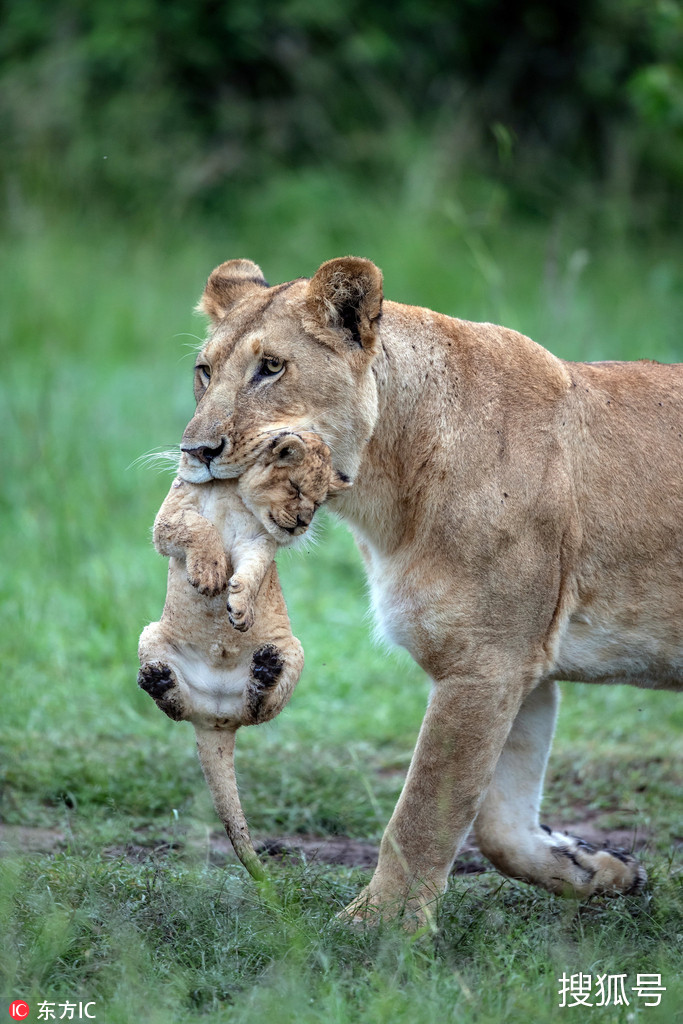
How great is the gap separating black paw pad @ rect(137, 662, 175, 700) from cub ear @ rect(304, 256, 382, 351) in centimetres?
99

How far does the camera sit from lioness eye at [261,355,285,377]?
3312 mm

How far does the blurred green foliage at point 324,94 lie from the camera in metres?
12.7

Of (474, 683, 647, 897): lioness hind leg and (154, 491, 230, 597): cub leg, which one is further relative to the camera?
(474, 683, 647, 897): lioness hind leg

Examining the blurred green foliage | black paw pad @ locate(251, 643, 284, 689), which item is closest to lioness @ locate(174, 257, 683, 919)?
black paw pad @ locate(251, 643, 284, 689)

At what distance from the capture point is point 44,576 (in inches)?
255

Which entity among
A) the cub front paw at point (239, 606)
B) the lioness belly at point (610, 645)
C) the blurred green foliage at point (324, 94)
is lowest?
the cub front paw at point (239, 606)

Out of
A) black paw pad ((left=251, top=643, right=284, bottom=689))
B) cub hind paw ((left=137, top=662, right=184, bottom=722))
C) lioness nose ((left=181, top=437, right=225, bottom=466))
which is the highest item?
lioness nose ((left=181, top=437, right=225, bottom=466))

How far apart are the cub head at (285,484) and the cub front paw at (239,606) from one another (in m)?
0.23

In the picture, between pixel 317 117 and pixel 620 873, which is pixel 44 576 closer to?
pixel 620 873

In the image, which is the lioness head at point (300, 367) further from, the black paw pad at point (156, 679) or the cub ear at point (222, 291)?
the black paw pad at point (156, 679)

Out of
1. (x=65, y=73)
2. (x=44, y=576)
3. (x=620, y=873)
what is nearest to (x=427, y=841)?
(x=620, y=873)

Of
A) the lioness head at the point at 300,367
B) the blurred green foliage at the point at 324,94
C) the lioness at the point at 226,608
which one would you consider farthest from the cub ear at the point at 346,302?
the blurred green foliage at the point at 324,94

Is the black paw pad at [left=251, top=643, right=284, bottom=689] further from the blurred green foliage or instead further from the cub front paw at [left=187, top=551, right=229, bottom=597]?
the blurred green foliage

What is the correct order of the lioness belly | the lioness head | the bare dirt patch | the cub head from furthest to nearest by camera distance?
the bare dirt patch
the lioness belly
the lioness head
the cub head
